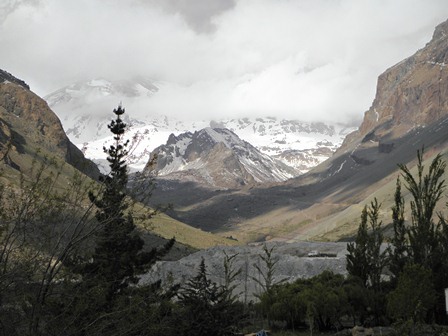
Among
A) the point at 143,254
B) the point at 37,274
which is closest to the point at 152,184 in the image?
the point at 37,274

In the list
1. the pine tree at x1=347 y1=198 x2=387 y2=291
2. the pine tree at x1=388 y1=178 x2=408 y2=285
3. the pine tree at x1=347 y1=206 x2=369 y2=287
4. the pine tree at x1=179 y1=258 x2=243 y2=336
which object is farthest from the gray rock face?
the pine tree at x1=179 y1=258 x2=243 y2=336

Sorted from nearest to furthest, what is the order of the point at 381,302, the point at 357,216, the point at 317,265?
1. the point at 381,302
2. the point at 317,265
3. the point at 357,216

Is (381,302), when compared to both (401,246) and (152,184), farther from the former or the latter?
(152,184)

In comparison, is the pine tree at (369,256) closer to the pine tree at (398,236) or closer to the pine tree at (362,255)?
the pine tree at (362,255)

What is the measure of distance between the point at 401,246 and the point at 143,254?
55.1 ft

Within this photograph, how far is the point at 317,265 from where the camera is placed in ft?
242

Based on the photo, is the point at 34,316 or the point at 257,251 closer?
the point at 34,316

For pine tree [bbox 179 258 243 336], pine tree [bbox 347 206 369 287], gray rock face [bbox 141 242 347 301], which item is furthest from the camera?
gray rock face [bbox 141 242 347 301]

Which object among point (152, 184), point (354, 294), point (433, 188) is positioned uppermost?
point (433, 188)

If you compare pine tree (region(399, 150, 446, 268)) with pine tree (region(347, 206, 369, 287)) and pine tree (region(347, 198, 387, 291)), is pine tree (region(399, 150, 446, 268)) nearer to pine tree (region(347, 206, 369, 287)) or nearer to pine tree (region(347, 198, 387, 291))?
pine tree (region(347, 198, 387, 291))

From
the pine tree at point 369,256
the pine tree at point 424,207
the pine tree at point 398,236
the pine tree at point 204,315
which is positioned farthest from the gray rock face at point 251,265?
the pine tree at point 204,315

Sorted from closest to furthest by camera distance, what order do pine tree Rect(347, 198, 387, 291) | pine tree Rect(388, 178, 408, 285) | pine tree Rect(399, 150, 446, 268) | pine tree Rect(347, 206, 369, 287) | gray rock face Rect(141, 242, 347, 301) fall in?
pine tree Rect(399, 150, 446, 268) → pine tree Rect(388, 178, 408, 285) → pine tree Rect(347, 198, 387, 291) → pine tree Rect(347, 206, 369, 287) → gray rock face Rect(141, 242, 347, 301)

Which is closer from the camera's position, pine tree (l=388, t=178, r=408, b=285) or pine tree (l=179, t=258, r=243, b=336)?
pine tree (l=179, t=258, r=243, b=336)

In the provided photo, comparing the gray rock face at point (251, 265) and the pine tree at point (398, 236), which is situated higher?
the pine tree at point (398, 236)
